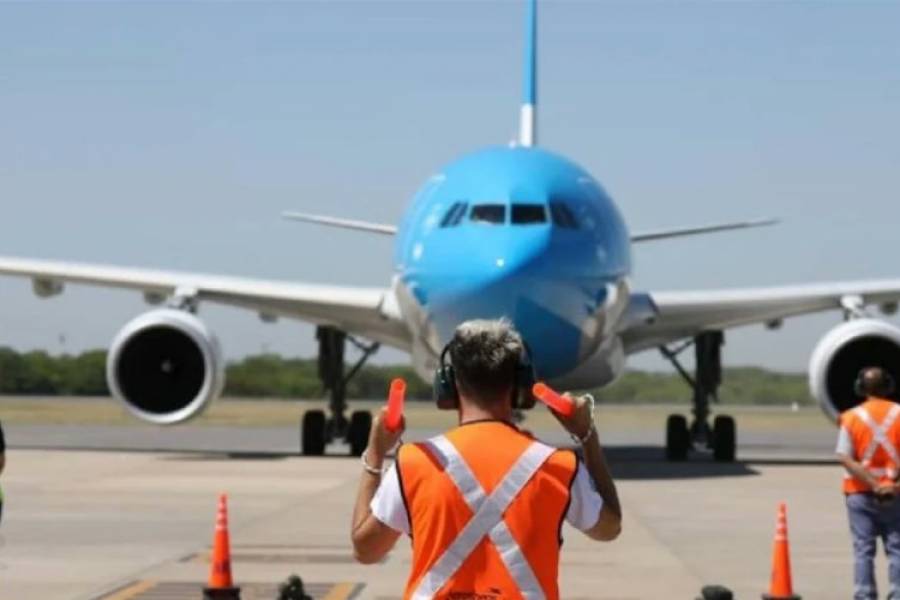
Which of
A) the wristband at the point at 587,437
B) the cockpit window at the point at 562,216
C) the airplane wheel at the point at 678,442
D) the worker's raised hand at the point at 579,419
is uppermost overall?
the worker's raised hand at the point at 579,419

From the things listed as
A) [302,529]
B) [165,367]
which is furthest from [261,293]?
[302,529]

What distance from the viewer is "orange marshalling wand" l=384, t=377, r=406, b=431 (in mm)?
4145

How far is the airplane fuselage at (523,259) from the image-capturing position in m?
18.7

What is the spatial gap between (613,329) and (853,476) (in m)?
11.0

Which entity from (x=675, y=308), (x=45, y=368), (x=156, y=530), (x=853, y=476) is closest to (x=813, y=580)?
(x=853, y=476)

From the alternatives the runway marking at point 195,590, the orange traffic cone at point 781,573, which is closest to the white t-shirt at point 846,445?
the orange traffic cone at point 781,573

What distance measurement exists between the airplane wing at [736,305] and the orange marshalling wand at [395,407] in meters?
18.3

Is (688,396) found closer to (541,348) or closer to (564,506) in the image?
(541,348)

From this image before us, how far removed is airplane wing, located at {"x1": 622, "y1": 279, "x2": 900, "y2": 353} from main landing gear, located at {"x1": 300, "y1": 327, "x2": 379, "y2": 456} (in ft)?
11.2

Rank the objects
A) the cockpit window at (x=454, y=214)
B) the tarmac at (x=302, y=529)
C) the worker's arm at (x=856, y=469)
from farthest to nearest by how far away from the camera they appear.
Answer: the cockpit window at (x=454, y=214) → the tarmac at (x=302, y=529) → the worker's arm at (x=856, y=469)

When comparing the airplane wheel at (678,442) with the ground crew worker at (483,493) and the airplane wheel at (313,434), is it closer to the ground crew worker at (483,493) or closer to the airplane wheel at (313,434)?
the airplane wheel at (313,434)

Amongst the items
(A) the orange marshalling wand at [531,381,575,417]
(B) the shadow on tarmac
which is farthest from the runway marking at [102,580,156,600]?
(B) the shadow on tarmac

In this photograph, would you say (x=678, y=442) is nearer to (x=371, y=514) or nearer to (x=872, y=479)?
(x=872, y=479)

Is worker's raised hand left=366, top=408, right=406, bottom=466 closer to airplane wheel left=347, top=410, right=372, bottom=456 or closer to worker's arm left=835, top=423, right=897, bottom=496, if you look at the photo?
worker's arm left=835, top=423, right=897, bottom=496
